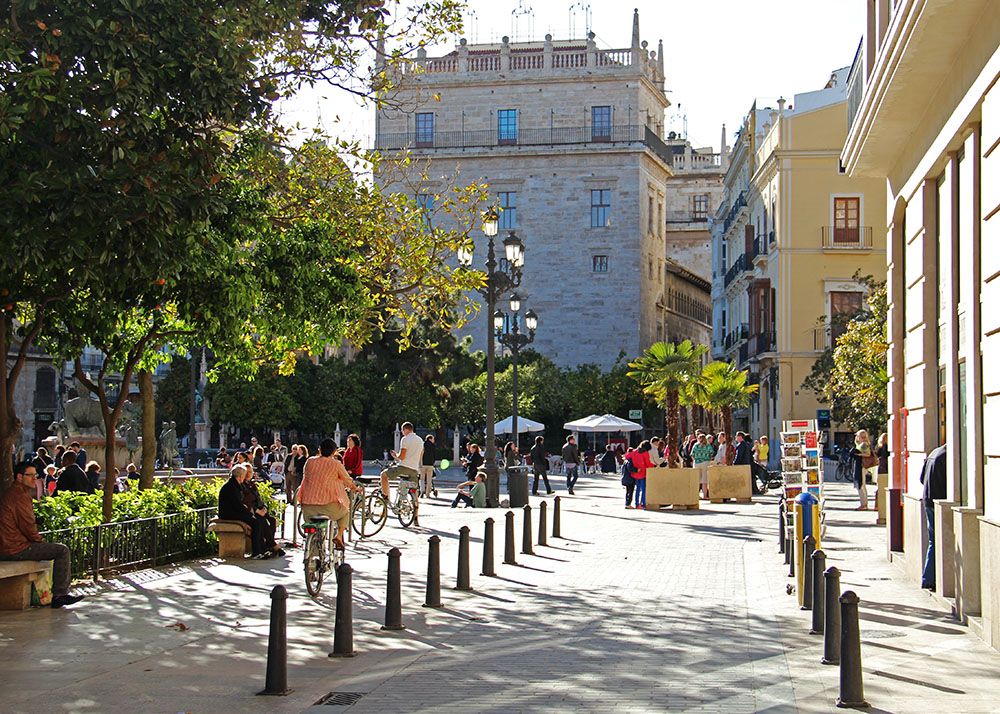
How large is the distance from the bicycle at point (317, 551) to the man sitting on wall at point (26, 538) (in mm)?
2331

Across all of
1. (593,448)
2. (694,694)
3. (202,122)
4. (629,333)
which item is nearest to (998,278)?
(694,694)

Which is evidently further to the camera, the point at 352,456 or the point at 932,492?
the point at 352,456

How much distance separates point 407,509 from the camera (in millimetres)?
23438

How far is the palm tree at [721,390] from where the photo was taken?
40844mm

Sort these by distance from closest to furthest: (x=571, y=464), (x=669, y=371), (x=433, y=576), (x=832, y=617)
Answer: (x=832, y=617)
(x=433, y=576)
(x=669, y=371)
(x=571, y=464)

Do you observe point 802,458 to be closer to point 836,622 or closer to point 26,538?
point 836,622

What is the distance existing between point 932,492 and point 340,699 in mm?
7136

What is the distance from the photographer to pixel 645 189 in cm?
7262

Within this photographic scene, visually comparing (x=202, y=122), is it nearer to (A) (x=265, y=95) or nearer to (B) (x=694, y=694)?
(A) (x=265, y=95)

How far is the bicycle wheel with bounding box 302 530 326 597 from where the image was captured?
1401 cm

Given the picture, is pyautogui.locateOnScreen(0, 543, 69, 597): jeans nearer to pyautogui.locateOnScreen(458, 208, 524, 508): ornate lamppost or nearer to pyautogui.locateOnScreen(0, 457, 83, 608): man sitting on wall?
pyautogui.locateOnScreen(0, 457, 83, 608): man sitting on wall

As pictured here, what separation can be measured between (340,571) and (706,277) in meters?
87.3

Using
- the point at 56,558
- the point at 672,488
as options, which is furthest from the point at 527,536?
the point at 672,488

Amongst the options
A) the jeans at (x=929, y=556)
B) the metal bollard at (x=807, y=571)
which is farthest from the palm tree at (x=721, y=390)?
the metal bollard at (x=807, y=571)
